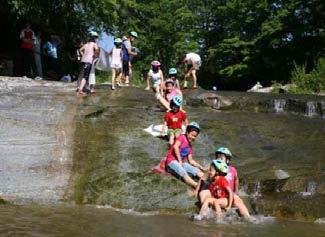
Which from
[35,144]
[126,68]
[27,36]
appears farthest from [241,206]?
[27,36]

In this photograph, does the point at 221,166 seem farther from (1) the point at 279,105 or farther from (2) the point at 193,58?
(2) the point at 193,58

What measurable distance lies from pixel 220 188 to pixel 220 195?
106 mm

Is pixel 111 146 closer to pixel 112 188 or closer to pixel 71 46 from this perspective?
pixel 112 188

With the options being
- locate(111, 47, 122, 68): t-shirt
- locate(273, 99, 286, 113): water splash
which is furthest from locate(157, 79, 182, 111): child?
locate(273, 99, 286, 113): water splash

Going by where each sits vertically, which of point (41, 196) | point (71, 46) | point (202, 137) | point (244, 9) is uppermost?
point (244, 9)

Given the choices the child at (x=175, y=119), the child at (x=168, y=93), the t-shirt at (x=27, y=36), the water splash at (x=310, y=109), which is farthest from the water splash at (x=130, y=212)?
the t-shirt at (x=27, y=36)

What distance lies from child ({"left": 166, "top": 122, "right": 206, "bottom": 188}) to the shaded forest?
18387 mm

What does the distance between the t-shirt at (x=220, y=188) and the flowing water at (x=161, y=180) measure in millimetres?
412

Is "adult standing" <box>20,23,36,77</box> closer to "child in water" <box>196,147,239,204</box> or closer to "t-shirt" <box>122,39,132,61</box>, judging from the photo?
"t-shirt" <box>122,39,132,61</box>

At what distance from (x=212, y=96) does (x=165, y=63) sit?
1311 inches

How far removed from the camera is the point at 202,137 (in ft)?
41.5

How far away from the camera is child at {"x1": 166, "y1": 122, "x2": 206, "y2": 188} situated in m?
10.2

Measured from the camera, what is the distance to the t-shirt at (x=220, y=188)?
9188 millimetres

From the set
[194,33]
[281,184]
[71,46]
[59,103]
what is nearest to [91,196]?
[281,184]
